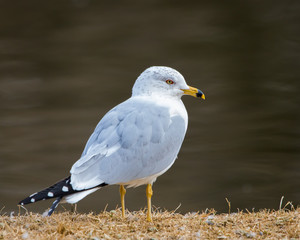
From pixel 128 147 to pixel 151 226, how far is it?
22.9 inches

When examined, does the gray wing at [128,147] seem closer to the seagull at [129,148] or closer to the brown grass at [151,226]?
the seagull at [129,148]

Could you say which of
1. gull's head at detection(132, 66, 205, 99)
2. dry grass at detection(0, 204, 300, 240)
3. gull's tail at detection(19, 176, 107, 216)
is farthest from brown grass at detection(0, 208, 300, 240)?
gull's head at detection(132, 66, 205, 99)

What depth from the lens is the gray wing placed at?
169 inches

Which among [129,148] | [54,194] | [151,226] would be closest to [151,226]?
[151,226]

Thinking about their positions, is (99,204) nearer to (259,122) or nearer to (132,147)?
(132,147)

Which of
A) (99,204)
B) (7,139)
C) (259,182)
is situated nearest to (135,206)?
(99,204)

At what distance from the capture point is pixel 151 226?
4.16 meters

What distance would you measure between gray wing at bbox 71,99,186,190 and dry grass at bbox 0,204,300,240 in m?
0.31

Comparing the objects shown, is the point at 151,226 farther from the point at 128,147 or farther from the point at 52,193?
the point at 52,193

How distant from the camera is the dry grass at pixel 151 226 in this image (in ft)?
12.9

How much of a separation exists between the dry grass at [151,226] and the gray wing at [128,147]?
0.31 metres

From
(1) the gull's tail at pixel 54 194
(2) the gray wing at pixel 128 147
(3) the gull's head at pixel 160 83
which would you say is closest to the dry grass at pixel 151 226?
(1) the gull's tail at pixel 54 194

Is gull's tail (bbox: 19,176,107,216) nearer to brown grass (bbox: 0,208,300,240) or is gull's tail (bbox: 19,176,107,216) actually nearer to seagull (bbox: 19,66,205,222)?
seagull (bbox: 19,66,205,222)

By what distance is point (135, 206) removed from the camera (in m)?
7.07
